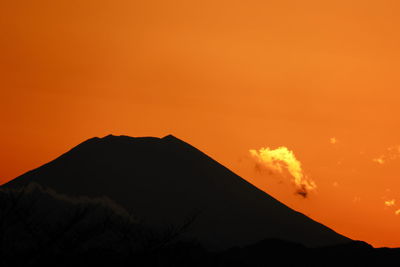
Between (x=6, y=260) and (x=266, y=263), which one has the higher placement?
(x=266, y=263)

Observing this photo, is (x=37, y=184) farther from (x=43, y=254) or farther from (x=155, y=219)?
(x=43, y=254)

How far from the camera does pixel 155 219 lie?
643ft

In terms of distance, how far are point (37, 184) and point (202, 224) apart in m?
53.0

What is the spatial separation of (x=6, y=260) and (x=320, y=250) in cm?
19036

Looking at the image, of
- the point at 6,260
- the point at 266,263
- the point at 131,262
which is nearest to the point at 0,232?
the point at 6,260

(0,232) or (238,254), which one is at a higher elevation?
(238,254)

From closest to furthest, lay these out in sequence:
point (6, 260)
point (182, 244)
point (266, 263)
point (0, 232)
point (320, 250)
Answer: point (0, 232), point (6, 260), point (182, 244), point (266, 263), point (320, 250)

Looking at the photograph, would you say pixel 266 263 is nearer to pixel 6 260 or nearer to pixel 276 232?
pixel 276 232

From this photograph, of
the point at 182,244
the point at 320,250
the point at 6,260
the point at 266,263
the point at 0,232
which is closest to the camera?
the point at 0,232

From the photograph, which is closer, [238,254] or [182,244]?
[182,244]

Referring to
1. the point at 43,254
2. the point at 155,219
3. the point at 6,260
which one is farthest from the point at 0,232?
the point at 155,219

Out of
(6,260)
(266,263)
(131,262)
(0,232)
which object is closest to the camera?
(0,232)

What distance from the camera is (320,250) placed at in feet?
632

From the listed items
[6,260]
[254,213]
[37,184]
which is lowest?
[6,260]
